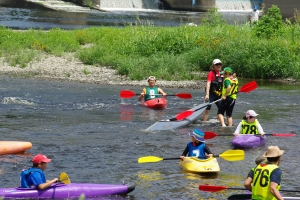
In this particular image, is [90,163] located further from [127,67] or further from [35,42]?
[35,42]

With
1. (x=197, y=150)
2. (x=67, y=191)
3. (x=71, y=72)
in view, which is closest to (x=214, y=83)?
(x=197, y=150)

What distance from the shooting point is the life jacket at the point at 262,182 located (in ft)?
25.9

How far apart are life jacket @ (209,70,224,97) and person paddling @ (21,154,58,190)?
6.11 metres

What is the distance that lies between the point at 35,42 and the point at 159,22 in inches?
739

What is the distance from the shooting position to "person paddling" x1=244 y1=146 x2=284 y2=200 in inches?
309

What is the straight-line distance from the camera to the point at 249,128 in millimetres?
13594

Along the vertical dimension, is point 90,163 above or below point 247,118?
below

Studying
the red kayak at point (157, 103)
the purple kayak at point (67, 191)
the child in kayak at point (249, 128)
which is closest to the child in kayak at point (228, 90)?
the child in kayak at point (249, 128)

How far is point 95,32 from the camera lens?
29.0 m

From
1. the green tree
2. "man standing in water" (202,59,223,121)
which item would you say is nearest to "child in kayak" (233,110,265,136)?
"man standing in water" (202,59,223,121)

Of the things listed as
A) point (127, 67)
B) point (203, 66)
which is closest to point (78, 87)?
point (127, 67)

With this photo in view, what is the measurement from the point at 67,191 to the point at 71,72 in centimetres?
1367

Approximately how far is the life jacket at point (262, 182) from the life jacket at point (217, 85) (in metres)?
6.95

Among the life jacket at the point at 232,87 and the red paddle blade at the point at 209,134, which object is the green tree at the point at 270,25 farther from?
the red paddle blade at the point at 209,134
